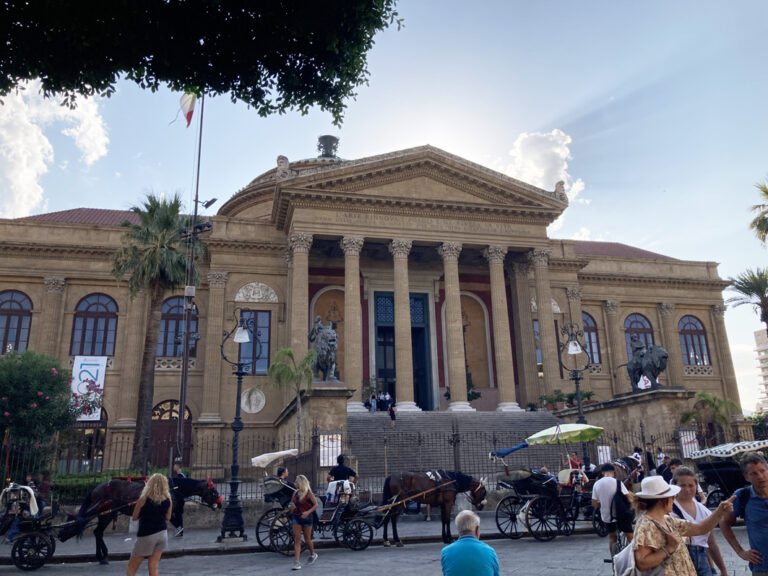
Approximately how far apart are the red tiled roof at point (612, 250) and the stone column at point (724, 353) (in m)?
5.46

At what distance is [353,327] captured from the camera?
27.7m

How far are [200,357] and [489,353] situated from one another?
48.3 ft

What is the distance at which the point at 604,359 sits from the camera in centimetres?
3712

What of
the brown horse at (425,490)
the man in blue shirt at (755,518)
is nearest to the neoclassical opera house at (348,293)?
the brown horse at (425,490)

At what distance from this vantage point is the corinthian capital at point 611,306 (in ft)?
125

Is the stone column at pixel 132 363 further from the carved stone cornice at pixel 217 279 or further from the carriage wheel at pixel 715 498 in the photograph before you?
the carriage wheel at pixel 715 498

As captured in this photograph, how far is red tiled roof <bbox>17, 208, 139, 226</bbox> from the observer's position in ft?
116

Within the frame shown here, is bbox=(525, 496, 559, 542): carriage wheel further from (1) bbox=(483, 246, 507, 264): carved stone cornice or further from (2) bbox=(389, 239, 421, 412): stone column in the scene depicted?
(1) bbox=(483, 246, 507, 264): carved stone cornice

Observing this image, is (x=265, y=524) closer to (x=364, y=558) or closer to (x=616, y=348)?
(x=364, y=558)

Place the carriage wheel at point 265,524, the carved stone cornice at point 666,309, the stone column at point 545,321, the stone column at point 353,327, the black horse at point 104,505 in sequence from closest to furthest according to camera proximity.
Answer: the black horse at point 104,505, the carriage wheel at point 265,524, the stone column at point 353,327, the stone column at point 545,321, the carved stone cornice at point 666,309

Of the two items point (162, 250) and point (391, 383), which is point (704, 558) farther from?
point (391, 383)

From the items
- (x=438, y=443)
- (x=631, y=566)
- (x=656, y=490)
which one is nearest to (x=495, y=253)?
(x=438, y=443)

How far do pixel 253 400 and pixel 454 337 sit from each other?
32.4 feet

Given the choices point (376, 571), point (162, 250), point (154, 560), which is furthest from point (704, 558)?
point (162, 250)
